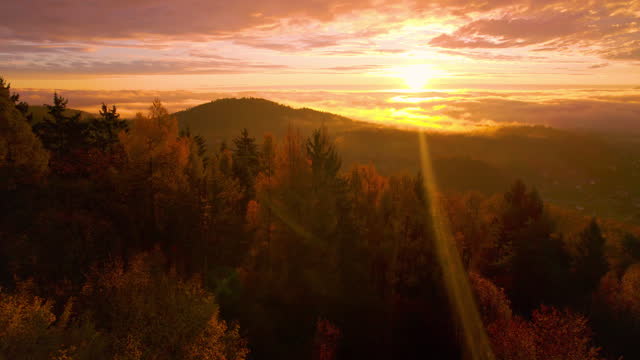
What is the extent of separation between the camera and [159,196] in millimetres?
42125

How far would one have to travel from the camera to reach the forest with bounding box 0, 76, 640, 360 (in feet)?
106

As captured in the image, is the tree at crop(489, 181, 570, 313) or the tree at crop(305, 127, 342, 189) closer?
the tree at crop(305, 127, 342, 189)

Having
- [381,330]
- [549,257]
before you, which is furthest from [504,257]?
[381,330]

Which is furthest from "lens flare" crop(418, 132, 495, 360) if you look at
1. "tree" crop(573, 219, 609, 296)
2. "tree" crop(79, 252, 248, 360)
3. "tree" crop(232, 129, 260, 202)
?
"tree" crop(79, 252, 248, 360)

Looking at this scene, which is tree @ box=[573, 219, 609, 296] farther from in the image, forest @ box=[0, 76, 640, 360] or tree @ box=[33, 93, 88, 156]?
tree @ box=[33, 93, 88, 156]

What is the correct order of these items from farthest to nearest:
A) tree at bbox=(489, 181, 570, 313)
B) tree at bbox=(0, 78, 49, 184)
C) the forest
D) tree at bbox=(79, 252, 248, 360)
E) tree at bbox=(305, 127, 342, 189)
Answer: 1. tree at bbox=(489, 181, 570, 313)
2. tree at bbox=(305, 127, 342, 189)
3. tree at bbox=(0, 78, 49, 184)
4. the forest
5. tree at bbox=(79, 252, 248, 360)

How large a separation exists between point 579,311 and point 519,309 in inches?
248

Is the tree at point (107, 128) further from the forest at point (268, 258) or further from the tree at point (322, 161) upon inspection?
the tree at point (322, 161)

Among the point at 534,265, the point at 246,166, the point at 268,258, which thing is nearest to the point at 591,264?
the point at 534,265

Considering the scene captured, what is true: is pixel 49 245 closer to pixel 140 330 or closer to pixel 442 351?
pixel 140 330

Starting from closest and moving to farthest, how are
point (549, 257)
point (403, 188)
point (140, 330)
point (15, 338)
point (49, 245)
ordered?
point (15, 338)
point (140, 330)
point (49, 245)
point (549, 257)
point (403, 188)

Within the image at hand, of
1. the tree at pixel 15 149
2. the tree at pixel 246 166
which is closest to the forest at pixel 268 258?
the tree at pixel 15 149

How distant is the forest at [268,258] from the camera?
1267 inches

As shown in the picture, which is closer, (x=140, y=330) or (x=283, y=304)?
(x=140, y=330)
